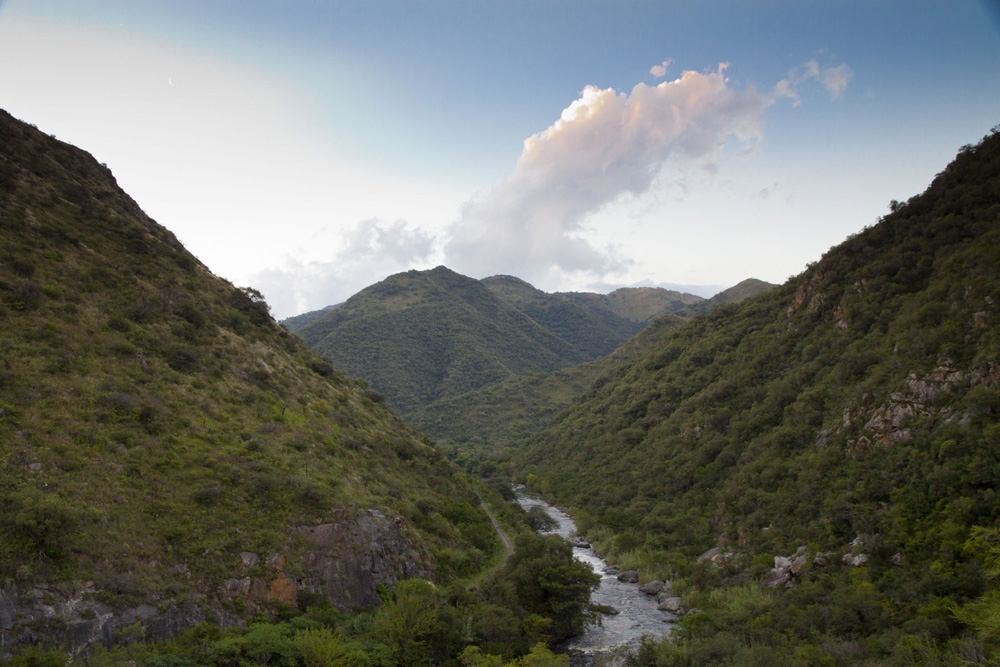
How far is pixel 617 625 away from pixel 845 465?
18727mm

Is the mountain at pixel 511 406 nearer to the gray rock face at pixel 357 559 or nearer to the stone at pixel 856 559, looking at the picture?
the gray rock face at pixel 357 559

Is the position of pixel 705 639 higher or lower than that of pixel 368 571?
lower

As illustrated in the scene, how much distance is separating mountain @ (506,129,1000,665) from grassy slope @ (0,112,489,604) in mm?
19457

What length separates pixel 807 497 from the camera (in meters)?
38.4

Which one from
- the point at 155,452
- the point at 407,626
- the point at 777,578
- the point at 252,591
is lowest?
the point at 777,578

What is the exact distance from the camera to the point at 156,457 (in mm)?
30109

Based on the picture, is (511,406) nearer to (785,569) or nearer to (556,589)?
(556,589)

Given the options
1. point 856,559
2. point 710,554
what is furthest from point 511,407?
point 856,559

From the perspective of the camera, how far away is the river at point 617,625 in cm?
3244

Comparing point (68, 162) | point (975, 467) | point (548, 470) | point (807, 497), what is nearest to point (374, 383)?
point (548, 470)

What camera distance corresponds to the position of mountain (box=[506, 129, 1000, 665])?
26.8 metres

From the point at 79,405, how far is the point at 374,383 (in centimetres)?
12185

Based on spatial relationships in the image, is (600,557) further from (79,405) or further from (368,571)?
(79,405)

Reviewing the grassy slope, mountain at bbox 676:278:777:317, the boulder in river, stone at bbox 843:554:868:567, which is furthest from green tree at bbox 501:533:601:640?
mountain at bbox 676:278:777:317
